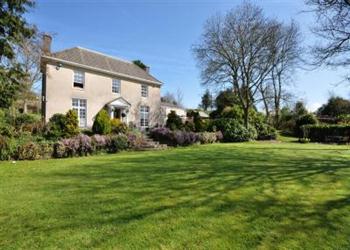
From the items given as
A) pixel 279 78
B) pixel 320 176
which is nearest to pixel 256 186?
pixel 320 176

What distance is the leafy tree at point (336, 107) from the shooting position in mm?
43594

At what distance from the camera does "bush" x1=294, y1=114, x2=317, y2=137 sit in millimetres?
30384

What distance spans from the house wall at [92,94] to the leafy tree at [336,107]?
30491 mm

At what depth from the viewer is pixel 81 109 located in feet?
73.9

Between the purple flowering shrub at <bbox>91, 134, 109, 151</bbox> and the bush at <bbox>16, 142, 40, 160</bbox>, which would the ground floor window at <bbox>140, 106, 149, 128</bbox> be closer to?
the purple flowering shrub at <bbox>91, 134, 109, 151</bbox>

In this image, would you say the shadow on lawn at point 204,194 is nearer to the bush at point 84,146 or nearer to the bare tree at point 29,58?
the bush at point 84,146

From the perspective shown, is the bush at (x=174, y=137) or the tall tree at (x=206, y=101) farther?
the tall tree at (x=206, y=101)

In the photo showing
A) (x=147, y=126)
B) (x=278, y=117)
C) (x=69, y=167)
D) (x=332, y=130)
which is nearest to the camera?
(x=69, y=167)

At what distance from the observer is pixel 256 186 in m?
6.28

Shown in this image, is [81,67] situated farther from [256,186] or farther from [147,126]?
[256,186]

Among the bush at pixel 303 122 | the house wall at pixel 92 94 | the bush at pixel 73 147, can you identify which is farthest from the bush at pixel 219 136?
the bush at pixel 303 122

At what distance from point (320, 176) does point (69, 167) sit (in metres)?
7.38

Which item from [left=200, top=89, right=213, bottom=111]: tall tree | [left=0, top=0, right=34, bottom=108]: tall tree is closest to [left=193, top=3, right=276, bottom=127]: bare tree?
[left=0, top=0, right=34, bottom=108]: tall tree

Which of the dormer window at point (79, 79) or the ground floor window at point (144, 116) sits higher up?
the dormer window at point (79, 79)
